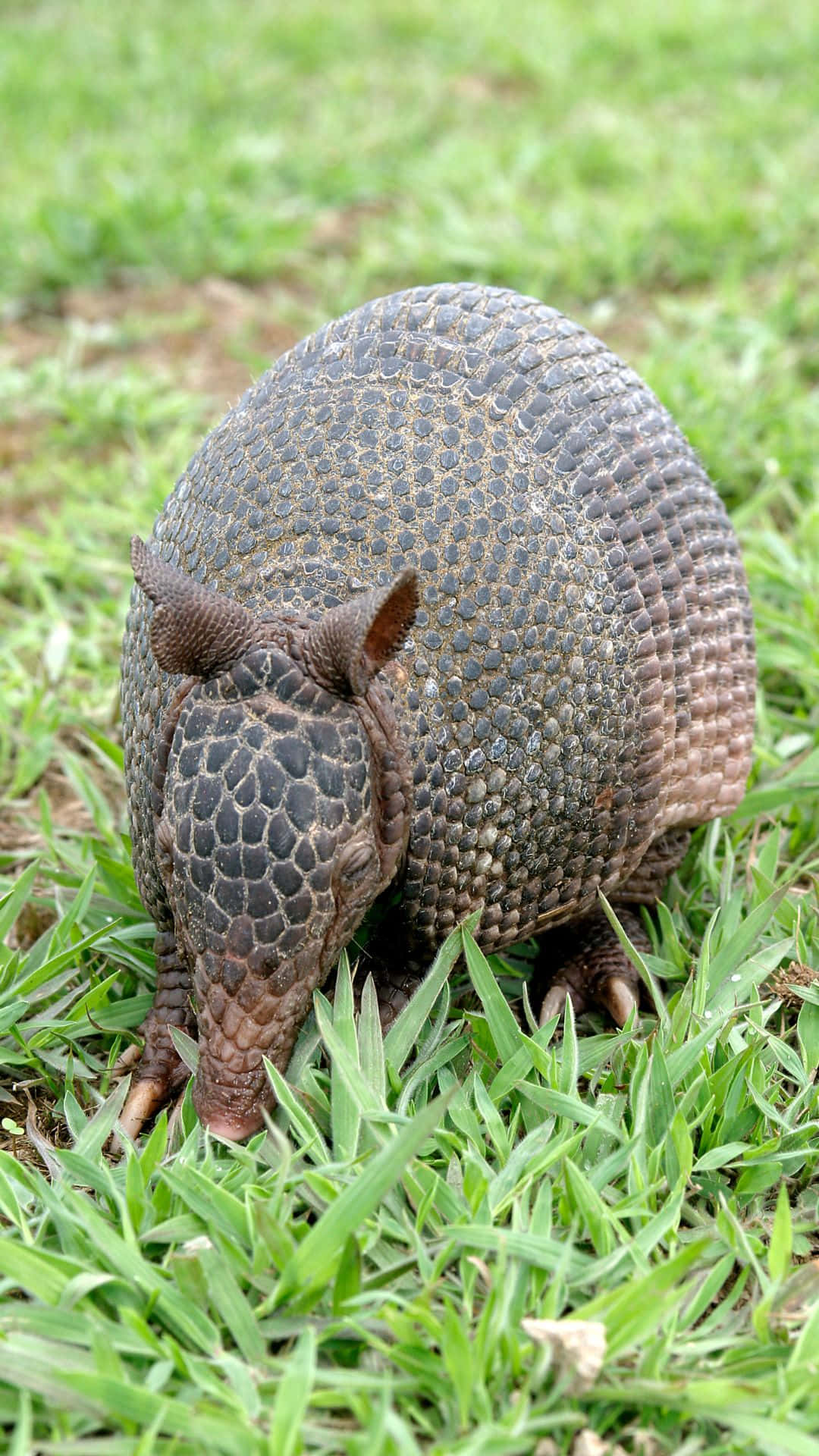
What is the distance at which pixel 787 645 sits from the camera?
14.0 ft

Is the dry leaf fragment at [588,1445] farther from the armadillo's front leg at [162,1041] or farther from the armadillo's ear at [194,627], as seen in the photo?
the armadillo's ear at [194,627]

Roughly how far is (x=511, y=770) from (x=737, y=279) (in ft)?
14.1

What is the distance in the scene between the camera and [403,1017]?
9.46 feet

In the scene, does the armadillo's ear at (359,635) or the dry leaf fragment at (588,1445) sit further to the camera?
the armadillo's ear at (359,635)

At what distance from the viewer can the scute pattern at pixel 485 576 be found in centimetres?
268

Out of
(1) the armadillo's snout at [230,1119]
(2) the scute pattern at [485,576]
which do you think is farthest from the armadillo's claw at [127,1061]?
(1) the armadillo's snout at [230,1119]

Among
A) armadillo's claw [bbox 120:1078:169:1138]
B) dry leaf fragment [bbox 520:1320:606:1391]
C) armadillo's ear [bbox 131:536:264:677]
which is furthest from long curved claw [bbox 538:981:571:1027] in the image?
armadillo's ear [bbox 131:536:264:677]

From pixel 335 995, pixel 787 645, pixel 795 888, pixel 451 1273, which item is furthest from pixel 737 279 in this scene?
pixel 451 1273

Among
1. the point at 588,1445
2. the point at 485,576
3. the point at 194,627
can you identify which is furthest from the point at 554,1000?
the point at 194,627

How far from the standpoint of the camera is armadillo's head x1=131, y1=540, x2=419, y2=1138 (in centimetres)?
237

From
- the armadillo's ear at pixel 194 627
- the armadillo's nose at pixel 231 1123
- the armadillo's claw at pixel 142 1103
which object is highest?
the armadillo's ear at pixel 194 627

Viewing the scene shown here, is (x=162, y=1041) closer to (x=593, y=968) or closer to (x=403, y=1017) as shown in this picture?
(x=403, y=1017)

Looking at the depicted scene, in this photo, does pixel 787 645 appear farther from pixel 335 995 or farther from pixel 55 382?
pixel 55 382

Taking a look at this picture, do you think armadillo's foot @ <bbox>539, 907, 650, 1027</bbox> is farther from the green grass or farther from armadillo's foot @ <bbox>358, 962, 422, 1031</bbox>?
armadillo's foot @ <bbox>358, 962, 422, 1031</bbox>
